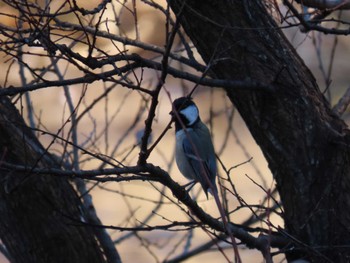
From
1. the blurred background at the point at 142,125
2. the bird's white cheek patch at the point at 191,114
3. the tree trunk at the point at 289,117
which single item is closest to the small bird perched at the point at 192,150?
the bird's white cheek patch at the point at 191,114

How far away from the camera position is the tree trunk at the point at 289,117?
3.76 m

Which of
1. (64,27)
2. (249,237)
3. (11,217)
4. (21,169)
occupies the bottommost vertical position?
(249,237)

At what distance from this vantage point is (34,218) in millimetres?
3879

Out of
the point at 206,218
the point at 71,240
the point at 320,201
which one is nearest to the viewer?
the point at 206,218

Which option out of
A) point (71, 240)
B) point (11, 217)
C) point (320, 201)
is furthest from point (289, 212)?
point (11, 217)

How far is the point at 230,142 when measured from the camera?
34.9 ft

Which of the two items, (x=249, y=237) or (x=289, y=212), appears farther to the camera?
(x=289, y=212)

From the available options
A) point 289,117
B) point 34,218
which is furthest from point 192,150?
point 34,218

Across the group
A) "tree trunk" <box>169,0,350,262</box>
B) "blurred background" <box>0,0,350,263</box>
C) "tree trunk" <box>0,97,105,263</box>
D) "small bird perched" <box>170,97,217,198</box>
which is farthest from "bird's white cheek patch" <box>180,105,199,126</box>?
"blurred background" <box>0,0,350,263</box>

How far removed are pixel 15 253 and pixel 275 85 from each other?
1.56 m

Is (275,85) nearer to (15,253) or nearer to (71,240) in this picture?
(71,240)

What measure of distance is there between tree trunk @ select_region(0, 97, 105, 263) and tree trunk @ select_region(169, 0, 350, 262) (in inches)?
40.5

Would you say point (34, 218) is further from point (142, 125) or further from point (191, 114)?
point (142, 125)

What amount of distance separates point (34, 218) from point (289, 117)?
1.36m
